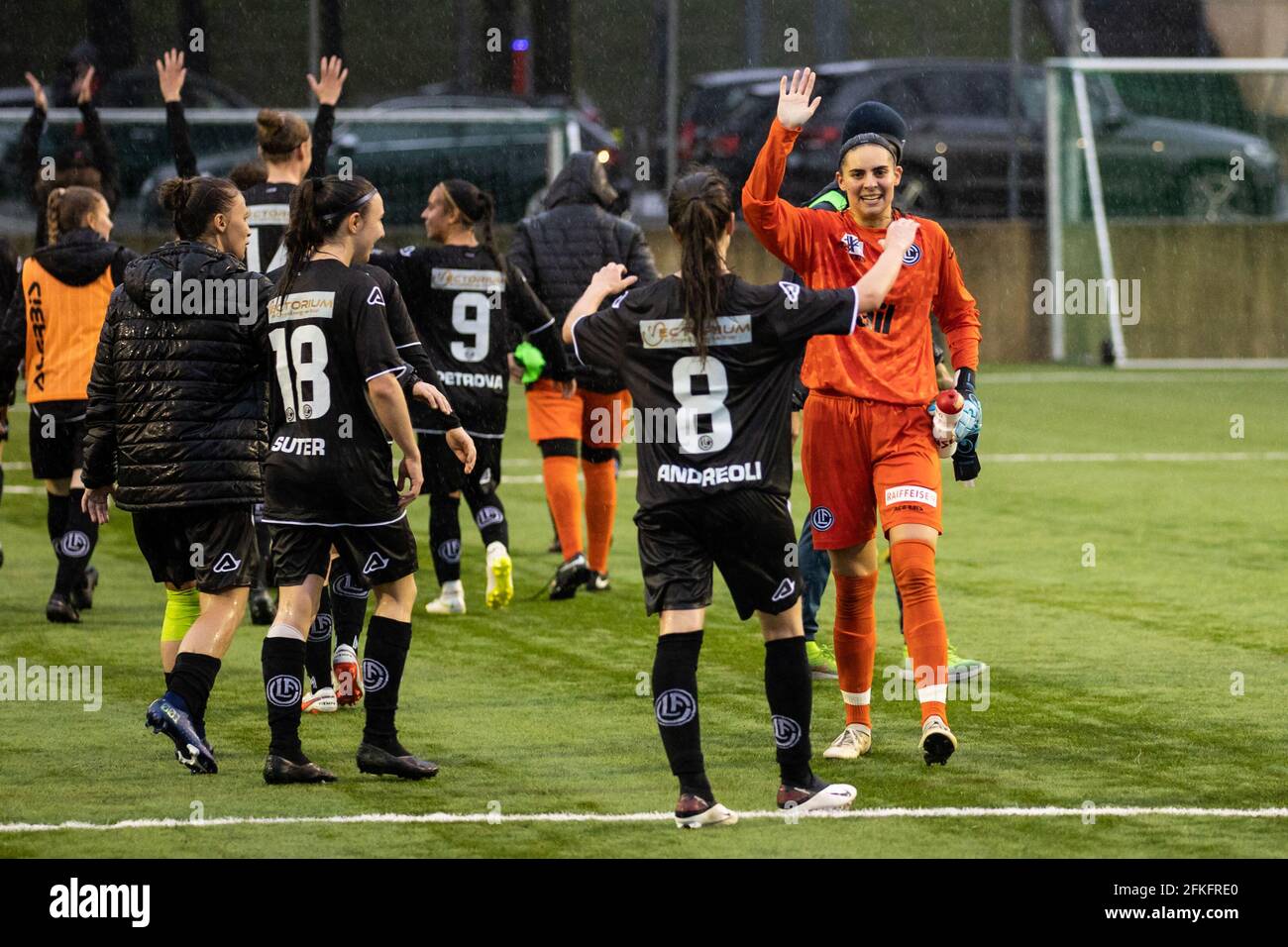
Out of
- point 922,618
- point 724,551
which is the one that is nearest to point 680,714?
point 724,551

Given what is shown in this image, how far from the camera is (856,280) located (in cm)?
692

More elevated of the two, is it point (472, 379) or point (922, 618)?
point (472, 379)

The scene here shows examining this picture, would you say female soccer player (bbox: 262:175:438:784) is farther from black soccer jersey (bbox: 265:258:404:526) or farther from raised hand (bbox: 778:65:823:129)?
raised hand (bbox: 778:65:823:129)

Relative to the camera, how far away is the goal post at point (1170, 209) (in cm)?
2342

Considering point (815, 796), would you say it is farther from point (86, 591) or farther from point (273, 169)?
point (86, 591)

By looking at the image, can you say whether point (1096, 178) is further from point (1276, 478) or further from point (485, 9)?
point (1276, 478)

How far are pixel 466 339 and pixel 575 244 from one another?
107cm

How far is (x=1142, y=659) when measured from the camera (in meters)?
8.73

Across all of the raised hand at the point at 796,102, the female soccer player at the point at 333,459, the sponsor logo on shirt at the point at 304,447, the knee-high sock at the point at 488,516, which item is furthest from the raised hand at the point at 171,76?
the raised hand at the point at 796,102

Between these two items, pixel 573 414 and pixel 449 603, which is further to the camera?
pixel 573 414

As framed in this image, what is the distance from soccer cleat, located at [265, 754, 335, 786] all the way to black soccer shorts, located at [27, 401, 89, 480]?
352 centimetres

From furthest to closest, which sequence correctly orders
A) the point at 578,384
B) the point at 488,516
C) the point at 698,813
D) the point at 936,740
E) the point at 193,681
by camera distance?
the point at 578,384 < the point at 488,516 < the point at 193,681 < the point at 936,740 < the point at 698,813

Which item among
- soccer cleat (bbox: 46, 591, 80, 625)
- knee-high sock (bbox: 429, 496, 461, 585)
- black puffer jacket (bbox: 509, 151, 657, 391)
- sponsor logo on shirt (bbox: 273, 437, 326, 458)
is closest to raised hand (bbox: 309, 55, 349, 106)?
black puffer jacket (bbox: 509, 151, 657, 391)

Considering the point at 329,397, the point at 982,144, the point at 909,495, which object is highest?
the point at 982,144
